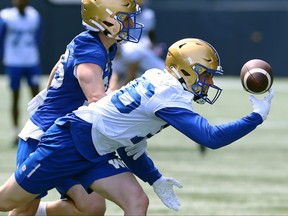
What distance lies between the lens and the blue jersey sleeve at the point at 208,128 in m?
5.38

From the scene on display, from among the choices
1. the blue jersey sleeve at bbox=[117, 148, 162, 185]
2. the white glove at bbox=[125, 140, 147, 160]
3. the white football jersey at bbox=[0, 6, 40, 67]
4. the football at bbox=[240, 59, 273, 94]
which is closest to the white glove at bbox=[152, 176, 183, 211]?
the blue jersey sleeve at bbox=[117, 148, 162, 185]

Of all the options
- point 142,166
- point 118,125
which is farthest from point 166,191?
point 118,125

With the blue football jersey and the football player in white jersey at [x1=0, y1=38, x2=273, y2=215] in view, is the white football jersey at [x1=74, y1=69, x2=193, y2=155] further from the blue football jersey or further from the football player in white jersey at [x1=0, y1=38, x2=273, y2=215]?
the blue football jersey

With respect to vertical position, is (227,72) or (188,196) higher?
(188,196)

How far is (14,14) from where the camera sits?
13367 millimetres

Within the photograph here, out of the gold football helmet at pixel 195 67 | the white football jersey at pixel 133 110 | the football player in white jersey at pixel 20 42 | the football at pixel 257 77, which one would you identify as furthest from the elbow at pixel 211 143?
the football player in white jersey at pixel 20 42

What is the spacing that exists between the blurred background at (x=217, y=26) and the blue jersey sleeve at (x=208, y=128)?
64.4ft

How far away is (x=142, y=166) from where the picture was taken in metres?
5.99

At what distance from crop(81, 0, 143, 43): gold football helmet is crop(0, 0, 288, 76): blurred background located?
18.9m

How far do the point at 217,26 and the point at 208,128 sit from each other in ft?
65.1

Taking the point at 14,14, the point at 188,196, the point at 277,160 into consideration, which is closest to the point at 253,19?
the point at 14,14

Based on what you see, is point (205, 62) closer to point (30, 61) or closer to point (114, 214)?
point (114, 214)

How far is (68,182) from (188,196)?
2.56m

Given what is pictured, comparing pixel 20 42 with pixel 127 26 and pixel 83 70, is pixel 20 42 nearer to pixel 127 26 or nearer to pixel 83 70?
pixel 127 26
